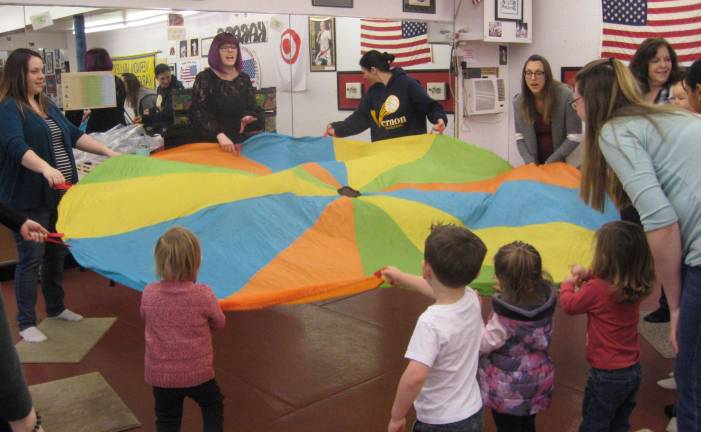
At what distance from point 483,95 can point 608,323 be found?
4481 mm

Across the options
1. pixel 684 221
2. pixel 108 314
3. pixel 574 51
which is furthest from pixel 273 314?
pixel 574 51

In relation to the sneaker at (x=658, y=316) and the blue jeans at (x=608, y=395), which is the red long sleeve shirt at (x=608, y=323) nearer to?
the blue jeans at (x=608, y=395)

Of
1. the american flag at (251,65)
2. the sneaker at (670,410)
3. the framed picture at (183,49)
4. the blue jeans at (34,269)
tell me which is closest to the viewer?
the sneaker at (670,410)

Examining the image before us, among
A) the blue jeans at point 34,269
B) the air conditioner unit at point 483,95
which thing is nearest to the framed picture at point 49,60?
the blue jeans at point 34,269

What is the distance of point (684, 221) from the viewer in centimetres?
184

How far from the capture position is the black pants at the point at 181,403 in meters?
2.37

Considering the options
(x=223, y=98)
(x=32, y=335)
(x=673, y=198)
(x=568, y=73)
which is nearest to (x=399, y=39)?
(x=568, y=73)

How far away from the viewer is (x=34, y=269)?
381 cm

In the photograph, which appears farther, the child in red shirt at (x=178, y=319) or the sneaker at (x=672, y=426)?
the sneaker at (x=672, y=426)

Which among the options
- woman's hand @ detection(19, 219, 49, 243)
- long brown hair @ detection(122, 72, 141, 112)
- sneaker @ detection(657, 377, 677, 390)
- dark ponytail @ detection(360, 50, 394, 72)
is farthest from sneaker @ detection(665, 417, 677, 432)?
long brown hair @ detection(122, 72, 141, 112)

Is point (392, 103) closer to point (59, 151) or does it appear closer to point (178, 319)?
point (59, 151)

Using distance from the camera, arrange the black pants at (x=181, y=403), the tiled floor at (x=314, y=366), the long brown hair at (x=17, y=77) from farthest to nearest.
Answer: the long brown hair at (x=17, y=77) < the tiled floor at (x=314, y=366) < the black pants at (x=181, y=403)

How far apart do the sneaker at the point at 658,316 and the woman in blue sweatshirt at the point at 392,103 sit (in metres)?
1.78

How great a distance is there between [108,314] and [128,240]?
1.76m
